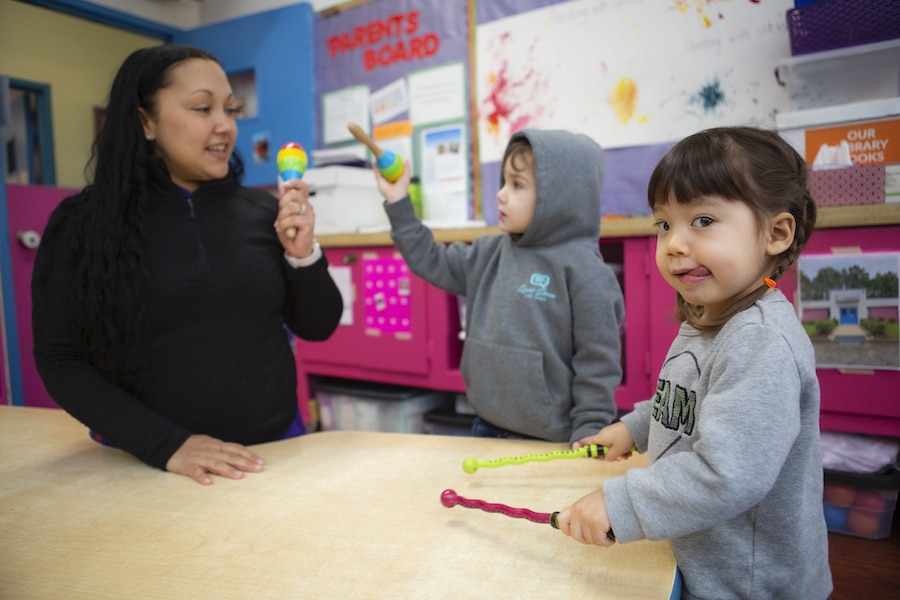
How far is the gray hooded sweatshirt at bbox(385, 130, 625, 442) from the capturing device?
112cm

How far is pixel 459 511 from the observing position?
2.41ft

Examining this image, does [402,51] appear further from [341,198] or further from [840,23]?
[840,23]

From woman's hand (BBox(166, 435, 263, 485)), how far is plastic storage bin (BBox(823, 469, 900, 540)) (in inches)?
59.2

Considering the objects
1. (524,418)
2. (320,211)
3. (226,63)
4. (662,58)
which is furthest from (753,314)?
(226,63)

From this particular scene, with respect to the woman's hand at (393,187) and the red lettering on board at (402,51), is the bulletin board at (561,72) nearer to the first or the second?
the red lettering on board at (402,51)

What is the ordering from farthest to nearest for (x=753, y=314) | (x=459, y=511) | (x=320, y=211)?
(x=320, y=211) → (x=459, y=511) → (x=753, y=314)

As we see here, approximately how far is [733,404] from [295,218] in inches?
33.1

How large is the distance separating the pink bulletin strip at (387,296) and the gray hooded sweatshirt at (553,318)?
3.17 ft

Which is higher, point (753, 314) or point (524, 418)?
point (753, 314)

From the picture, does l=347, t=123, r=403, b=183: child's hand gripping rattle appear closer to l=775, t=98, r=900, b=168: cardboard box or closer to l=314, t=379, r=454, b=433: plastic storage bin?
l=775, t=98, r=900, b=168: cardboard box

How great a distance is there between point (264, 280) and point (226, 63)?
2538mm

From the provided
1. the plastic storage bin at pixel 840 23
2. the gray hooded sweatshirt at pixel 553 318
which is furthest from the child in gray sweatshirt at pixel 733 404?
the plastic storage bin at pixel 840 23

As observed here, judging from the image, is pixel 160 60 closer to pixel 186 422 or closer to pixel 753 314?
pixel 186 422

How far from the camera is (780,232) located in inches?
25.1
